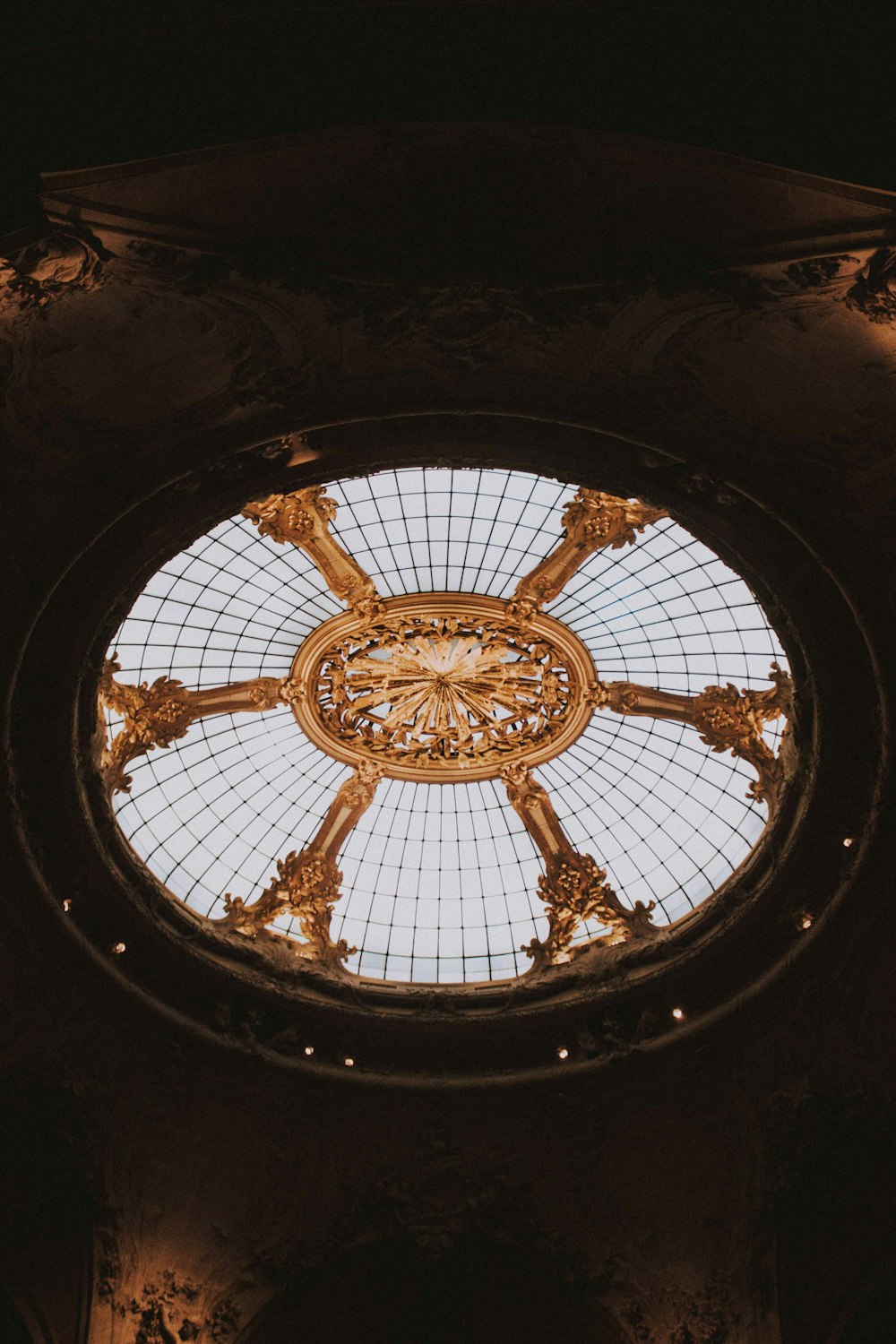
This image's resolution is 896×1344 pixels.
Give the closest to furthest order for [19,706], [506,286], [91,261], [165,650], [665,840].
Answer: [91,261] < [506,286] < [19,706] < [165,650] < [665,840]

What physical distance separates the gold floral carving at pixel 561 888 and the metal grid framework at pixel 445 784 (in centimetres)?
57

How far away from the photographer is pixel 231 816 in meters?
20.8

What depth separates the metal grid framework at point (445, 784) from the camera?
1819 centimetres

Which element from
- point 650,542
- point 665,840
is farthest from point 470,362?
point 665,840

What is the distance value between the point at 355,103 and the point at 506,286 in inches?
110

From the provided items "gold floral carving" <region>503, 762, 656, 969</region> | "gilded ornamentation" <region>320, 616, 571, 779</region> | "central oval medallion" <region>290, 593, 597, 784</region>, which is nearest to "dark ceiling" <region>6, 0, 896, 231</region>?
"central oval medallion" <region>290, 593, 597, 784</region>

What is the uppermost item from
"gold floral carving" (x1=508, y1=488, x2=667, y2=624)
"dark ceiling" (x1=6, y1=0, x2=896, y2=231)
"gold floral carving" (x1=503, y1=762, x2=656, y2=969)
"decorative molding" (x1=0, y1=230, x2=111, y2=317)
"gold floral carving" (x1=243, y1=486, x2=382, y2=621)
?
"gold floral carving" (x1=243, y1=486, x2=382, y2=621)

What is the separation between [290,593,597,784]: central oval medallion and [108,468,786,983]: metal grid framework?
34 centimetres

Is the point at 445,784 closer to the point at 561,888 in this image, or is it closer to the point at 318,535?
the point at 561,888

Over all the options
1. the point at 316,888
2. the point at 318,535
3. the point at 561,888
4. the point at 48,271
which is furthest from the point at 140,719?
the point at 48,271

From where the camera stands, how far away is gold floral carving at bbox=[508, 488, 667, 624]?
56.2ft

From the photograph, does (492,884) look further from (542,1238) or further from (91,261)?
(91,261)

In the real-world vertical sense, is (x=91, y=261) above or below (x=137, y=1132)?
above

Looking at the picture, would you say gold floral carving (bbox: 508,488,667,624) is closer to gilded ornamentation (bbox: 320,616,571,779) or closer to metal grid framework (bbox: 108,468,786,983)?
metal grid framework (bbox: 108,468,786,983)
